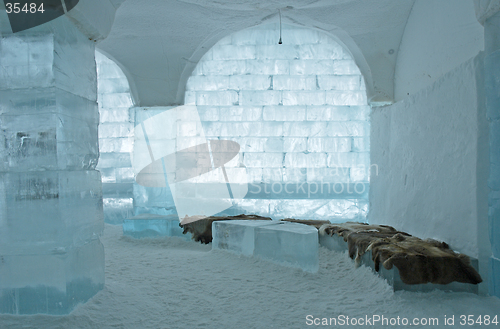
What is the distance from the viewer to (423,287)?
2.15m

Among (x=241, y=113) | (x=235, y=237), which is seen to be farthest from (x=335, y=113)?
(x=235, y=237)

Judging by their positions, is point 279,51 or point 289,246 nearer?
point 289,246

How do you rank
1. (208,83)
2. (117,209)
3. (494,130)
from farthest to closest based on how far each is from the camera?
1. (117,209)
2. (208,83)
3. (494,130)

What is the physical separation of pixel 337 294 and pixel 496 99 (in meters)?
1.59

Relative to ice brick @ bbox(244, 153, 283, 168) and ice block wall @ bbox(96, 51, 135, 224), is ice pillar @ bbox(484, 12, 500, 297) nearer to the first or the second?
ice brick @ bbox(244, 153, 283, 168)

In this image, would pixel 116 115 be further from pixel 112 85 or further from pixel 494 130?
pixel 494 130

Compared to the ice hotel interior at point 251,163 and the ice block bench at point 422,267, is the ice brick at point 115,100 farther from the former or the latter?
the ice block bench at point 422,267

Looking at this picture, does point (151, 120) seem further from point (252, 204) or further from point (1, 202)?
point (1, 202)

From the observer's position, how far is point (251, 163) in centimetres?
494

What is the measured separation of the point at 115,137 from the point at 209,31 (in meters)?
2.22

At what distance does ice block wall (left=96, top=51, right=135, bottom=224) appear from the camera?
5.14 m

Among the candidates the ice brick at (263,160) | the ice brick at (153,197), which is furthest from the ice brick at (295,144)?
the ice brick at (153,197)

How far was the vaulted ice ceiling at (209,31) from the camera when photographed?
3.79m

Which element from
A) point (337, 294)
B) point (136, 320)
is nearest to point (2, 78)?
point (136, 320)
